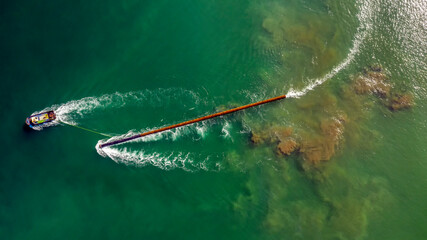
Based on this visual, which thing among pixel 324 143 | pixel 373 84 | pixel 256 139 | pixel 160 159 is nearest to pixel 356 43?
pixel 373 84

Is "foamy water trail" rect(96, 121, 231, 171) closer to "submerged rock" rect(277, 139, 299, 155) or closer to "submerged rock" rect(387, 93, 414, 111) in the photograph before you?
"submerged rock" rect(277, 139, 299, 155)

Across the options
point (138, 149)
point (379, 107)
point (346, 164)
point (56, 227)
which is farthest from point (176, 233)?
point (379, 107)

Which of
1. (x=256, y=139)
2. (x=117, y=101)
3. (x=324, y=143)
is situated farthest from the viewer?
(x=117, y=101)

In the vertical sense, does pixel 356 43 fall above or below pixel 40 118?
below

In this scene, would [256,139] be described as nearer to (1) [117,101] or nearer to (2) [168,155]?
(2) [168,155]

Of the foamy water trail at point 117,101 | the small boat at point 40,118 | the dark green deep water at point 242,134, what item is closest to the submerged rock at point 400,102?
the dark green deep water at point 242,134

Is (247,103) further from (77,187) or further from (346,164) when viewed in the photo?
(77,187)

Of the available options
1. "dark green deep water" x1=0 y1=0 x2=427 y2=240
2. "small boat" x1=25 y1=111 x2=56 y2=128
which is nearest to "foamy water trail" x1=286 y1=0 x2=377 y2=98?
"dark green deep water" x1=0 y1=0 x2=427 y2=240
